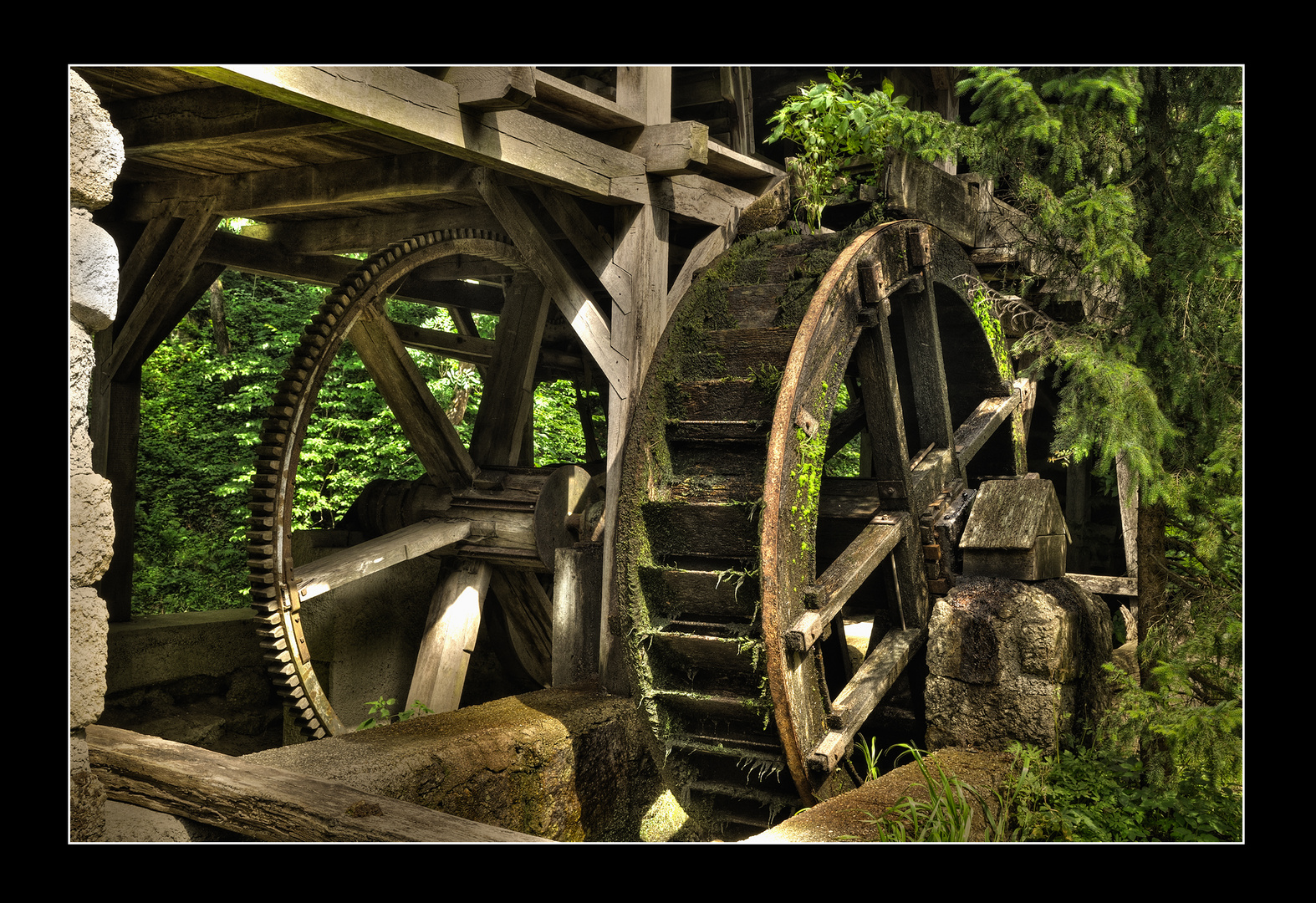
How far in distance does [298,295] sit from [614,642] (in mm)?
Result: 9295

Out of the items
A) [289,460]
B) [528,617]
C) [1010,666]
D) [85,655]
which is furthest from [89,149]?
[528,617]

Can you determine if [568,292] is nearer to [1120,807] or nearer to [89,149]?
[89,149]

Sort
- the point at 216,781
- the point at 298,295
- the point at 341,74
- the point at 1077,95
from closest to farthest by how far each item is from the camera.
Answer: the point at 216,781
the point at 341,74
the point at 1077,95
the point at 298,295

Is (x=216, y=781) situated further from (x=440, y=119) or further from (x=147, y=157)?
(x=147, y=157)

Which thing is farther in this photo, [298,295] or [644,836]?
[298,295]

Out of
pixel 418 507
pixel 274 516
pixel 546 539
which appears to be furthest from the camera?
pixel 418 507

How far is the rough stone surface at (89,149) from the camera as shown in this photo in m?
2.16

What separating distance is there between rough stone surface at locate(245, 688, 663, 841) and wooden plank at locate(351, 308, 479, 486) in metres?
1.77

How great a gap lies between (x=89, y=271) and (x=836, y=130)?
3.46 m

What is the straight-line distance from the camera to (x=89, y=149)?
218cm

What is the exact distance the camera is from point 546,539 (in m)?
5.73

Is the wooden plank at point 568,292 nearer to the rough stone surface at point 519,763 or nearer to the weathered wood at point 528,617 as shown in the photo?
the rough stone surface at point 519,763

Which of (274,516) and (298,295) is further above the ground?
(298,295)

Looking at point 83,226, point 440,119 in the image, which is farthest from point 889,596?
point 83,226
